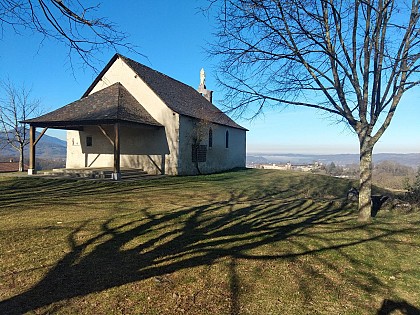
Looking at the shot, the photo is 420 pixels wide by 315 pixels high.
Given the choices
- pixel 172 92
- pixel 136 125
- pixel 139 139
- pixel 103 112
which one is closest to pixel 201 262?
pixel 136 125

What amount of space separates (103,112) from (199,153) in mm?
8003

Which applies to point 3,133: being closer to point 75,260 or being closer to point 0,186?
Answer: point 0,186

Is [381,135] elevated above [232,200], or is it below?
above

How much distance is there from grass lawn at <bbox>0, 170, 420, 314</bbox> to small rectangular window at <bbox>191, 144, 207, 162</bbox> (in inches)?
561

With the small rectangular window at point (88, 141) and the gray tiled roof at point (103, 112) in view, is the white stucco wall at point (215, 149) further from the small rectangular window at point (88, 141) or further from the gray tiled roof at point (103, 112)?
the small rectangular window at point (88, 141)

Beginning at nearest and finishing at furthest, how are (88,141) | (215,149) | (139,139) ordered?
(139,139) → (88,141) → (215,149)

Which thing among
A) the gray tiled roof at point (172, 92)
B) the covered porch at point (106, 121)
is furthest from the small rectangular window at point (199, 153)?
the covered porch at point (106, 121)

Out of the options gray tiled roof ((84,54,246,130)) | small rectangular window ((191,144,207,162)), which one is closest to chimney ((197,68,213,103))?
gray tiled roof ((84,54,246,130))

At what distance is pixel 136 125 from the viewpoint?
18.5m

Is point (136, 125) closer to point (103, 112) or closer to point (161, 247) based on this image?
point (103, 112)

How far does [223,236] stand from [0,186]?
12.1 metres

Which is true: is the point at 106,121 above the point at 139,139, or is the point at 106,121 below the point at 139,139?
above

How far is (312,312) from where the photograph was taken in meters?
3.51

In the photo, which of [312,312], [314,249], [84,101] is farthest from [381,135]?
[84,101]
